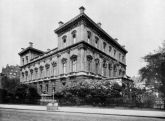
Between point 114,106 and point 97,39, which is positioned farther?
point 97,39

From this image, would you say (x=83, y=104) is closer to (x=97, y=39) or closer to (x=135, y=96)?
(x=135, y=96)

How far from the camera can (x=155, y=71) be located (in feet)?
84.0

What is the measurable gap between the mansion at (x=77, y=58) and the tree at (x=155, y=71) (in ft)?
13.9

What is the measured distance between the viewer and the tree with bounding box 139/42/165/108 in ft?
80.2

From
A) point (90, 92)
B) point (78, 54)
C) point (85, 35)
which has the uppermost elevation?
point (85, 35)

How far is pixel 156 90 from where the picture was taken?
25016 mm

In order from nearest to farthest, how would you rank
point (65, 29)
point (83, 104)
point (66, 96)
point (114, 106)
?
point (114, 106)
point (83, 104)
point (66, 96)
point (65, 29)

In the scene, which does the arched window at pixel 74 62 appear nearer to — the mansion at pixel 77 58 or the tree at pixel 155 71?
the mansion at pixel 77 58

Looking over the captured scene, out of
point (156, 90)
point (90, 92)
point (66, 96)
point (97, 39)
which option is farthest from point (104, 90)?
point (97, 39)

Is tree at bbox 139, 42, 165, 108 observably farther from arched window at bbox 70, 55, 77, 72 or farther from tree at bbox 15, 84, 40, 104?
tree at bbox 15, 84, 40, 104

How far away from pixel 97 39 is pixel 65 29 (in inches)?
245

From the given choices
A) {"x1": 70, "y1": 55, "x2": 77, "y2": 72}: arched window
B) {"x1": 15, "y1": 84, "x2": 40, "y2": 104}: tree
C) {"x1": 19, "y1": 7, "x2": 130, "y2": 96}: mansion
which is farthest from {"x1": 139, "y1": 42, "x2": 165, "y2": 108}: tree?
{"x1": 15, "y1": 84, "x2": 40, "y2": 104}: tree

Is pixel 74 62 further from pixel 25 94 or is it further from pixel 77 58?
pixel 25 94

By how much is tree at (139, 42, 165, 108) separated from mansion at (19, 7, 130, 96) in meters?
4.24
